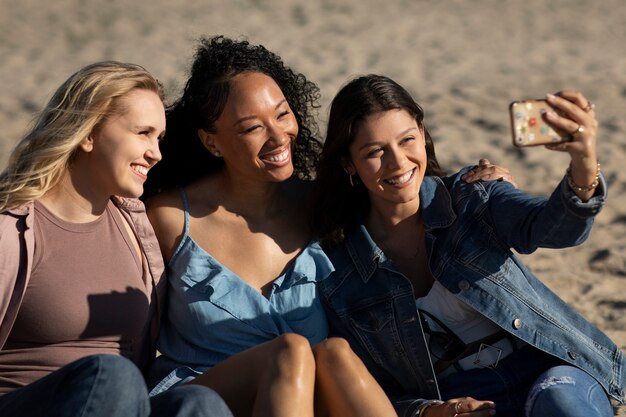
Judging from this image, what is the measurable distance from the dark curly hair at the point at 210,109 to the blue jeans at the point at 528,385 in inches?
41.7

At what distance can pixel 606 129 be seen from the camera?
7.68 metres

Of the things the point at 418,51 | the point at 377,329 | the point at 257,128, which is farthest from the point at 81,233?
the point at 418,51

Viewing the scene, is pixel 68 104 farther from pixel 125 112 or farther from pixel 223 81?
pixel 223 81

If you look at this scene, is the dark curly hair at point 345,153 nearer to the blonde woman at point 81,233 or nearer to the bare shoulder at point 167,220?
the bare shoulder at point 167,220

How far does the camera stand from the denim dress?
358 centimetres

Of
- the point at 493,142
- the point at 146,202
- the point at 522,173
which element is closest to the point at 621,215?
the point at 522,173

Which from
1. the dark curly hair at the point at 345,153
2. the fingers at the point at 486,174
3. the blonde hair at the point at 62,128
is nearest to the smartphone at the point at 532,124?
the fingers at the point at 486,174

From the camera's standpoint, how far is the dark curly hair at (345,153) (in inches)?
143

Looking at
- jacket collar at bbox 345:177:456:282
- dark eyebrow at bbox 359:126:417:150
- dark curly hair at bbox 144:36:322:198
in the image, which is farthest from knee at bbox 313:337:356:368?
dark curly hair at bbox 144:36:322:198

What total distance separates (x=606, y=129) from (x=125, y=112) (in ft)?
16.7

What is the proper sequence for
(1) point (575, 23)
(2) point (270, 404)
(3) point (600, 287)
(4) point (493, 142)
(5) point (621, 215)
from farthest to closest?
(1) point (575, 23), (4) point (493, 142), (5) point (621, 215), (3) point (600, 287), (2) point (270, 404)

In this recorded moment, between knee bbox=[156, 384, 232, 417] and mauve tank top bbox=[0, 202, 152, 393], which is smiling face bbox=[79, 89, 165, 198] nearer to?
mauve tank top bbox=[0, 202, 152, 393]

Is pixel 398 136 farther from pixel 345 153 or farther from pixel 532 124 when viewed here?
pixel 532 124

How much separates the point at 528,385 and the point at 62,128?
68.3 inches
